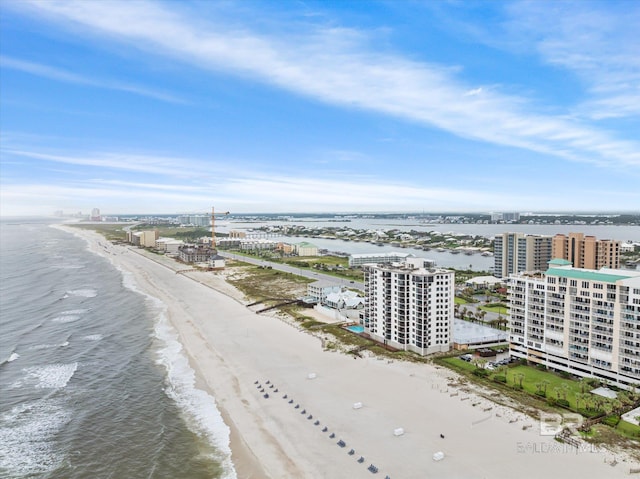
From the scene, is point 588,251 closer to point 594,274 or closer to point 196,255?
point 594,274

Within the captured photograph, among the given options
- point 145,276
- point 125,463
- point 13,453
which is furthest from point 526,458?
point 145,276

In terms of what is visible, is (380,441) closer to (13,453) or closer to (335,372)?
(335,372)

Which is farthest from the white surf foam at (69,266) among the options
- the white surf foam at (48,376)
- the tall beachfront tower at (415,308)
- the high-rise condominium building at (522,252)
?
the high-rise condominium building at (522,252)

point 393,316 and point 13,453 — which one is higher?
point 393,316

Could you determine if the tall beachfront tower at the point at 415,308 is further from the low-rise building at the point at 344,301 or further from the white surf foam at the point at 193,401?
the white surf foam at the point at 193,401

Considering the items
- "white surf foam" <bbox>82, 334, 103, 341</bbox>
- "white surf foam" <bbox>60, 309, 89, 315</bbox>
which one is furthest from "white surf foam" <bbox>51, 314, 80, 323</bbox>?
"white surf foam" <bbox>82, 334, 103, 341</bbox>

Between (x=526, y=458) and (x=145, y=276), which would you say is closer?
(x=526, y=458)

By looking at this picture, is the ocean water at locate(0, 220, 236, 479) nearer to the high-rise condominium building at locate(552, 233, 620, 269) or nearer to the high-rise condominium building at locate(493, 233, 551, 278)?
the high-rise condominium building at locate(493, 233, 551, 278)

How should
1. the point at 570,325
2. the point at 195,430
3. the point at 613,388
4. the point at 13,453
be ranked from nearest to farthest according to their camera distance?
the point at 13,453 → the point at 195,430 → the point at 613,388 → the point at 570,325
